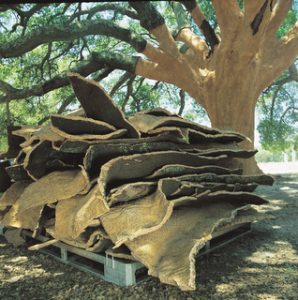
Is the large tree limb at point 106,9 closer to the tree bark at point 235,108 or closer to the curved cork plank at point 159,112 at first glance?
the tree bark at point 235,108

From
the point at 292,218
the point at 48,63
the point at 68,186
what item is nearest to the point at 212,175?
the point at 68,186

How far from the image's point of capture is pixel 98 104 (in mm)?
2852

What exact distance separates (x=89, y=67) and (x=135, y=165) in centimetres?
581

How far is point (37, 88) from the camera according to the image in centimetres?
837

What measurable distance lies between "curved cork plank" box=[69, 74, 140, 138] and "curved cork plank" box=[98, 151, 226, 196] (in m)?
0.24

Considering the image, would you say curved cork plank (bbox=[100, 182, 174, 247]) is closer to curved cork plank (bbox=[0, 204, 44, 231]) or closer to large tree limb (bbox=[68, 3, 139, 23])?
curved cork plank (bbox=[0, 204, 44, 231])

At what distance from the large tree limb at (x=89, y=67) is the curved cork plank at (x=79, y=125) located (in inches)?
217

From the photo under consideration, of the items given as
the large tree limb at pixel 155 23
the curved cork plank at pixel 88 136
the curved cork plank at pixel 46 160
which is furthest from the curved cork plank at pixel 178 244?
the large tree limb at pixel 155 23

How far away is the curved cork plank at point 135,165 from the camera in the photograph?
105 inches

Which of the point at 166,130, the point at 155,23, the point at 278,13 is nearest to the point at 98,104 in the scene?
the point at 166,130

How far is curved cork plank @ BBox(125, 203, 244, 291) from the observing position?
88.1 inches

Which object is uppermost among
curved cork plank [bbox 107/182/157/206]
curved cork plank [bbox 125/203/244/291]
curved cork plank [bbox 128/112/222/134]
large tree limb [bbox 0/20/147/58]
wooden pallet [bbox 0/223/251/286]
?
large tree limb [bbox 0/20/147/58]

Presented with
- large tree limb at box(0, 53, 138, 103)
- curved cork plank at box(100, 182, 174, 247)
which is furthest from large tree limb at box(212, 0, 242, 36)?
curved cork plank at box(100, 182, 174, 247)

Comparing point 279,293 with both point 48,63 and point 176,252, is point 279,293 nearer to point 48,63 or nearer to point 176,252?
point 176,252
